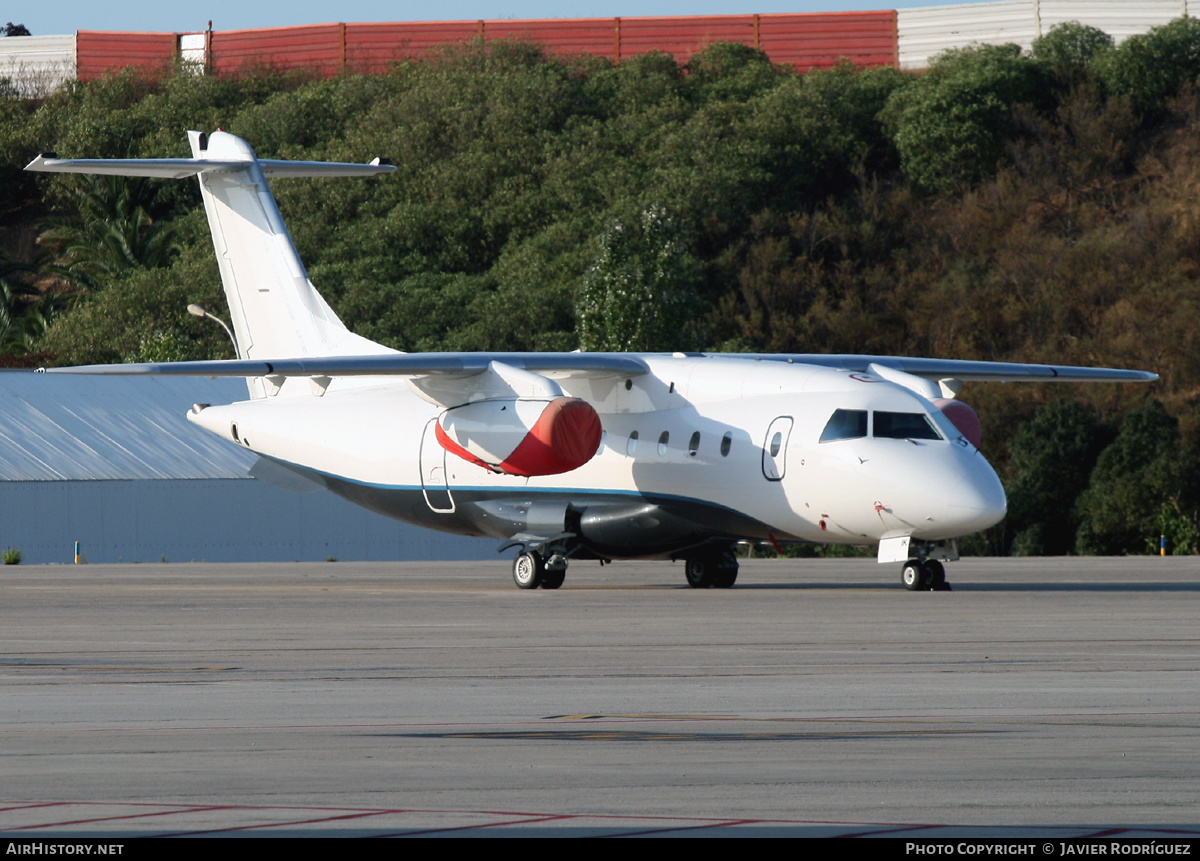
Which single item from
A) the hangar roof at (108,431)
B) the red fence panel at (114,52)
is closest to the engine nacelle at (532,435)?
the hangar roof at (108,431)

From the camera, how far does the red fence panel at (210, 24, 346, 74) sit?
95.3 meters

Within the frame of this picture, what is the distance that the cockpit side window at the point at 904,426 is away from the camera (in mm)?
23422

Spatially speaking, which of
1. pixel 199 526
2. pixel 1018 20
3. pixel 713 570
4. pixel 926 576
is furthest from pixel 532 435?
pixel 1018 20

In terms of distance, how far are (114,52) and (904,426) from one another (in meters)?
85.0

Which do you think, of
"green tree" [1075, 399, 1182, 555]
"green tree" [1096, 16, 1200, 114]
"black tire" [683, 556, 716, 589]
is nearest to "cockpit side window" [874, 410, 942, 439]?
"black tire" [683, 556, 716, 589]

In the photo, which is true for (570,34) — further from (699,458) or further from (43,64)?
(699,458)

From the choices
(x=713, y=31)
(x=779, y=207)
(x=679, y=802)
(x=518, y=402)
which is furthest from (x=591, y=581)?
(x=713, y=31)

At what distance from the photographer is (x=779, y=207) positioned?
3014 inches

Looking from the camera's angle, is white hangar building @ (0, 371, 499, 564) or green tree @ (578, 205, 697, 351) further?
green tree @ (578, 205, 697, 351)

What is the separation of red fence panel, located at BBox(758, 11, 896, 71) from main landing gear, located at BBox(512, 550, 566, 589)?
64.2m

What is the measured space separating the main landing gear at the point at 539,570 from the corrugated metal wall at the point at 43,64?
81168 millimetres

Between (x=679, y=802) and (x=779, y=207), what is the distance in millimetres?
70782

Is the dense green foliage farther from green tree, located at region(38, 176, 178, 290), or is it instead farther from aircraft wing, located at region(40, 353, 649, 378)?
aircraft wing, located at region(40, 353, 649, 378)

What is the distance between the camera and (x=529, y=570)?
26.3 m
